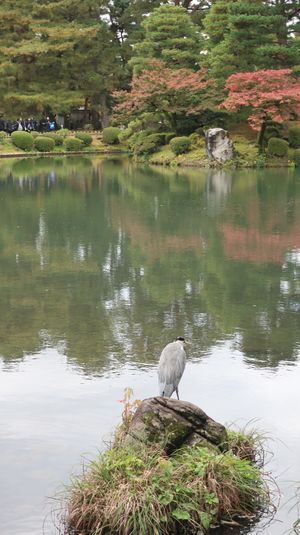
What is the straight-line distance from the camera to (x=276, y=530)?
3.96 meters

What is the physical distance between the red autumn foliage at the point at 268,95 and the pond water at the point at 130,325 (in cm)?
1155

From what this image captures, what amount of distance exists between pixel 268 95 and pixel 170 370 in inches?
940

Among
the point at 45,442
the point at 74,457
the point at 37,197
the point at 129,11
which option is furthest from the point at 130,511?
the point at 129,11

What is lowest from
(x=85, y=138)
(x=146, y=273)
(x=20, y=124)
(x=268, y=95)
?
(x=146, y=273)

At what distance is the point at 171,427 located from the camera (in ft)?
13.8

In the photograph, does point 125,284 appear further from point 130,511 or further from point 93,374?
point 130,511

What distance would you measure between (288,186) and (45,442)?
56.0ft

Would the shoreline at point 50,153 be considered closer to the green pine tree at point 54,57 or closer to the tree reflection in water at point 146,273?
the green pine tree at point 54,57

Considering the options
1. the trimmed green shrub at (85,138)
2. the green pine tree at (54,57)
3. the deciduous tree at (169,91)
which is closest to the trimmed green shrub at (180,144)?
the deciduous tree at (169,91)

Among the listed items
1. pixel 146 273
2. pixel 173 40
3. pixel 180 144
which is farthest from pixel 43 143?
pixel 146 273

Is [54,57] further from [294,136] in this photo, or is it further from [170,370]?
[170,370]

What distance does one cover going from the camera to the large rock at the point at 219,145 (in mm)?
28766

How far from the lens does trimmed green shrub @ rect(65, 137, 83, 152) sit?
4059cm

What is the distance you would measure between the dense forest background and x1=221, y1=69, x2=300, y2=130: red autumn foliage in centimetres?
249
